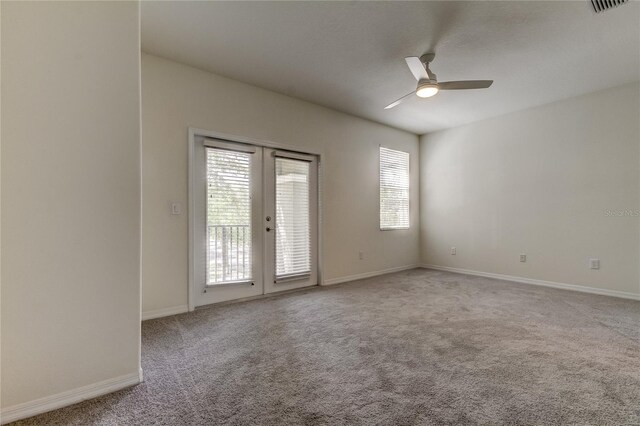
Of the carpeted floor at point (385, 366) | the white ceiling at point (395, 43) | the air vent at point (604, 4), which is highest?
the white ceiling at point (395, 43)

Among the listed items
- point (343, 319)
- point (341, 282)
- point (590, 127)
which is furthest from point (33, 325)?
point (590, 127)

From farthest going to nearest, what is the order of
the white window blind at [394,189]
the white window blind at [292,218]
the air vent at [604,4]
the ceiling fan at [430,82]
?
the white window blind at [394,189] → the white window blind at [292,218] → the ceiling fan at [430,82] → the air vent at [604,4]

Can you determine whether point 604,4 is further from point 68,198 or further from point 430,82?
point 68,198

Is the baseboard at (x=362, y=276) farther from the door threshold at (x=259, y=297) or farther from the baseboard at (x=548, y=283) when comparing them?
the baseboard at (x=548, y=283)

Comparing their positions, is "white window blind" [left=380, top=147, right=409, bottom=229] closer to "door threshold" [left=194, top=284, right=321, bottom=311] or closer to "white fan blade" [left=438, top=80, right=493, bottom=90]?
"door threshold" [left=194, top=284, right=321, bottom=311]

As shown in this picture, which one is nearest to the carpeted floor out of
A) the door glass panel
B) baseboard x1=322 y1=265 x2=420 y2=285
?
the door glass panel

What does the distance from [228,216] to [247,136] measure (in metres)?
1.03

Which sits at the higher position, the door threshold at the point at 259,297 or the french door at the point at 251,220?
the french door at the point at 251,220

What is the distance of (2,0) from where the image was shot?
1446 millimetres

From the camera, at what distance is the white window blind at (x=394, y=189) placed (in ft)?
17.0

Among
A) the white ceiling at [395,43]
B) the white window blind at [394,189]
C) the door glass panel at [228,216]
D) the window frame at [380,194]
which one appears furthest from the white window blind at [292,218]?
the white window blind at [394,189]

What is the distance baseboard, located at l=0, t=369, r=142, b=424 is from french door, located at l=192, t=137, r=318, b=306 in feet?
4.86

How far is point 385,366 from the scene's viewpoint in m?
1.94

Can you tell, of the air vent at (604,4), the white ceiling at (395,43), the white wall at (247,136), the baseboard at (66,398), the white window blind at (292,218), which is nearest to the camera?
the baseboard at (66,398)
